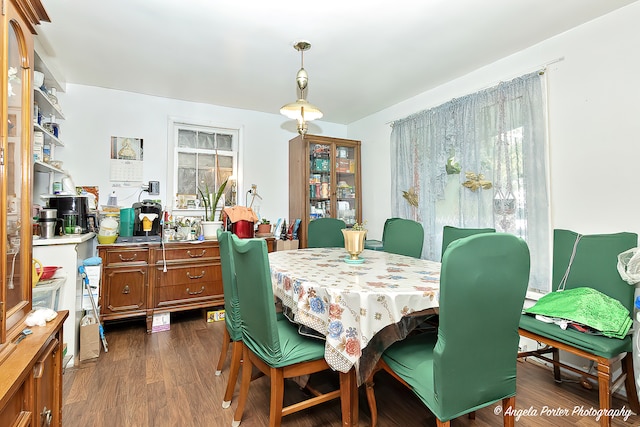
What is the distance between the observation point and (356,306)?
1.41m

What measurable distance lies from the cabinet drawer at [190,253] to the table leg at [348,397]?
86.4 inches

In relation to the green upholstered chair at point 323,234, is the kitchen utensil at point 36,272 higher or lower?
lower

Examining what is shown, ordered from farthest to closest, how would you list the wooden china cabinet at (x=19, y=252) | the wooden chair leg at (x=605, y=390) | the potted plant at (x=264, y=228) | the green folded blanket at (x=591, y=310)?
the potted plant at (x=264, y=228)
the green folded blanket at (x=591, y=310)
the wooden chair leg at (x=605, y=390)
the wooden china cabinet at (x=19, y=252)

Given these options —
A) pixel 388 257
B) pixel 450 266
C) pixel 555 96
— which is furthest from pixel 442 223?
pixel 450 266

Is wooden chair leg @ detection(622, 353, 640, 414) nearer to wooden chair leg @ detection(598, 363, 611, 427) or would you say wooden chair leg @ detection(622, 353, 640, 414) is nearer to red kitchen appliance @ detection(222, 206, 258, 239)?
wooden chair leg @ detection(598, 363, 611, 427)

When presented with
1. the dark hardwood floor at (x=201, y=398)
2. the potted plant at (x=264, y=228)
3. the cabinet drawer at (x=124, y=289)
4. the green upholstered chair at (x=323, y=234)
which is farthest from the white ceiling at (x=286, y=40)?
the dark hardwood floor at (x=201, y=398)

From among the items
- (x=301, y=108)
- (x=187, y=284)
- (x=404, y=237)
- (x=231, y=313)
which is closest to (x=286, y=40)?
(x=301, y=108)

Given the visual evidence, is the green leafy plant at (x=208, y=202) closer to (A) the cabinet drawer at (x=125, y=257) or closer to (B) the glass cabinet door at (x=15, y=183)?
(A) the cabinet drawer at (x=125, y=257)

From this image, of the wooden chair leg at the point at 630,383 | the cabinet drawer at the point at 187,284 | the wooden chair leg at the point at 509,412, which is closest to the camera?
the wooden chair leg at the point at 509,412

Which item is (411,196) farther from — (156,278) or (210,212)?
(156,278)

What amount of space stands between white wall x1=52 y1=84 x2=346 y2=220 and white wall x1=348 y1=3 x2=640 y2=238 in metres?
2.72

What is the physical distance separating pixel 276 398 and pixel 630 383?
1953 mm

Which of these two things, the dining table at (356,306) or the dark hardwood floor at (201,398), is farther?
the dark hardwood floor at (201,398)

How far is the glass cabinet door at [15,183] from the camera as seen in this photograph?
88cm
